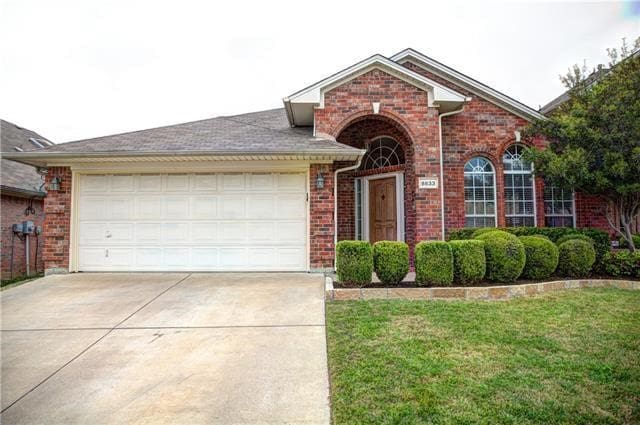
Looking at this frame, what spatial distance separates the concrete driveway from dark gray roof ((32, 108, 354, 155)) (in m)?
2.79

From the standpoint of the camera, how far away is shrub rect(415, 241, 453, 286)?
5.84m

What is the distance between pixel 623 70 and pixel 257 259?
874cm

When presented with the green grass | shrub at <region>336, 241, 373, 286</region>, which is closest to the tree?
the green grass

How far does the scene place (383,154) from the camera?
31.7 feet

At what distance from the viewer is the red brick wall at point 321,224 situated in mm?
7508

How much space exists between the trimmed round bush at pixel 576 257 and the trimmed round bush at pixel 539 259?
14.6 inches

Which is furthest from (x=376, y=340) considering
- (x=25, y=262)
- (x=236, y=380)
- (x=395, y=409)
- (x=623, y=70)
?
(x=25, y=262)

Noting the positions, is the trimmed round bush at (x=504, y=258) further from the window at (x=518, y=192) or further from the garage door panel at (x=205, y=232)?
the garage door panel at (x=205, y=232)

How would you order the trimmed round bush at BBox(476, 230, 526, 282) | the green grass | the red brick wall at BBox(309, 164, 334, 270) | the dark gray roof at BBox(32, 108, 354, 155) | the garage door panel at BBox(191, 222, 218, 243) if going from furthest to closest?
the garage door panel at BBox(191, 222, 218, 243)
the red brick wall at BBox(309, 164, 334, 270)
the dark gray roof at BBox(32, 108, 354, 155)
the trimmed round bush at BBox(476, 230, 526, 282)
the green grass

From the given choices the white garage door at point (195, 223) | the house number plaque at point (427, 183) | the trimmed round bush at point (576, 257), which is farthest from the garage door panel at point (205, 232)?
the trimmed round bush at point (576, 257)

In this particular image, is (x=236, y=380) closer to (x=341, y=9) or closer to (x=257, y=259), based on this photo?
(x=257, y=259)

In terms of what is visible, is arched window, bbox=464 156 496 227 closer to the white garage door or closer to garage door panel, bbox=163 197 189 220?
the white garage door

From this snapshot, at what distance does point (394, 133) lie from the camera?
923 centimetres

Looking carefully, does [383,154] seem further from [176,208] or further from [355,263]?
[176,208]
